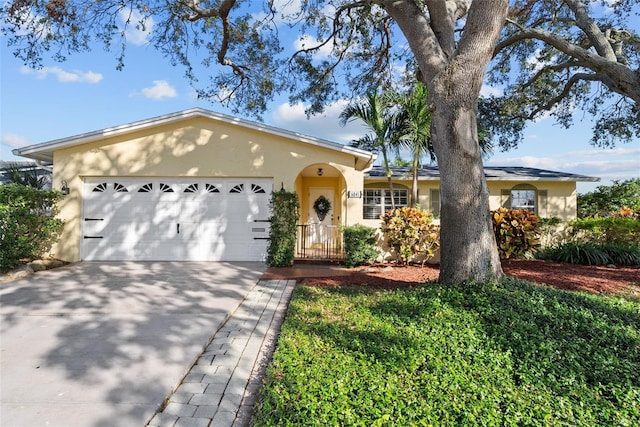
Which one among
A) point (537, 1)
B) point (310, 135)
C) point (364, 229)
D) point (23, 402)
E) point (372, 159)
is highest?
point (537, 1)

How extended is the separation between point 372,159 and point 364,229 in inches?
81.3

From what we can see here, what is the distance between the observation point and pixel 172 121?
9625 mm

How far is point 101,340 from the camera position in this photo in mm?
3959

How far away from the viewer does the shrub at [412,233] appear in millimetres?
9096

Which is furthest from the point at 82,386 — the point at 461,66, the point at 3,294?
the point at 461,66

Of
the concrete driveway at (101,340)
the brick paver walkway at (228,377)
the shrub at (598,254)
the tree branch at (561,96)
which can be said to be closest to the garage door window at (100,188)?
the concrete driveway at (101,340)

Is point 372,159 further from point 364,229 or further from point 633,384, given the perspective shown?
point 633,384

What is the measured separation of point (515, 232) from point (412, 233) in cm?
273

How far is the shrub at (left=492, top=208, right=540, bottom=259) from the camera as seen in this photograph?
9.00 meters

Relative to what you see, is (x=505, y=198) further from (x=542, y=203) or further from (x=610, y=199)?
(x=610, y=199)

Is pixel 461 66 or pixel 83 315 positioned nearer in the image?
pixel 83 315

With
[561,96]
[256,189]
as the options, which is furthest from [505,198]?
[256,189]

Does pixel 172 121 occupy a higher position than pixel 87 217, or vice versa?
pixel 172 121

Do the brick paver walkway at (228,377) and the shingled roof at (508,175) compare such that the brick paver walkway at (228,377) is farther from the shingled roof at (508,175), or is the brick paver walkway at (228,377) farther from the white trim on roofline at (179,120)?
the shingled roof at (508,175)
